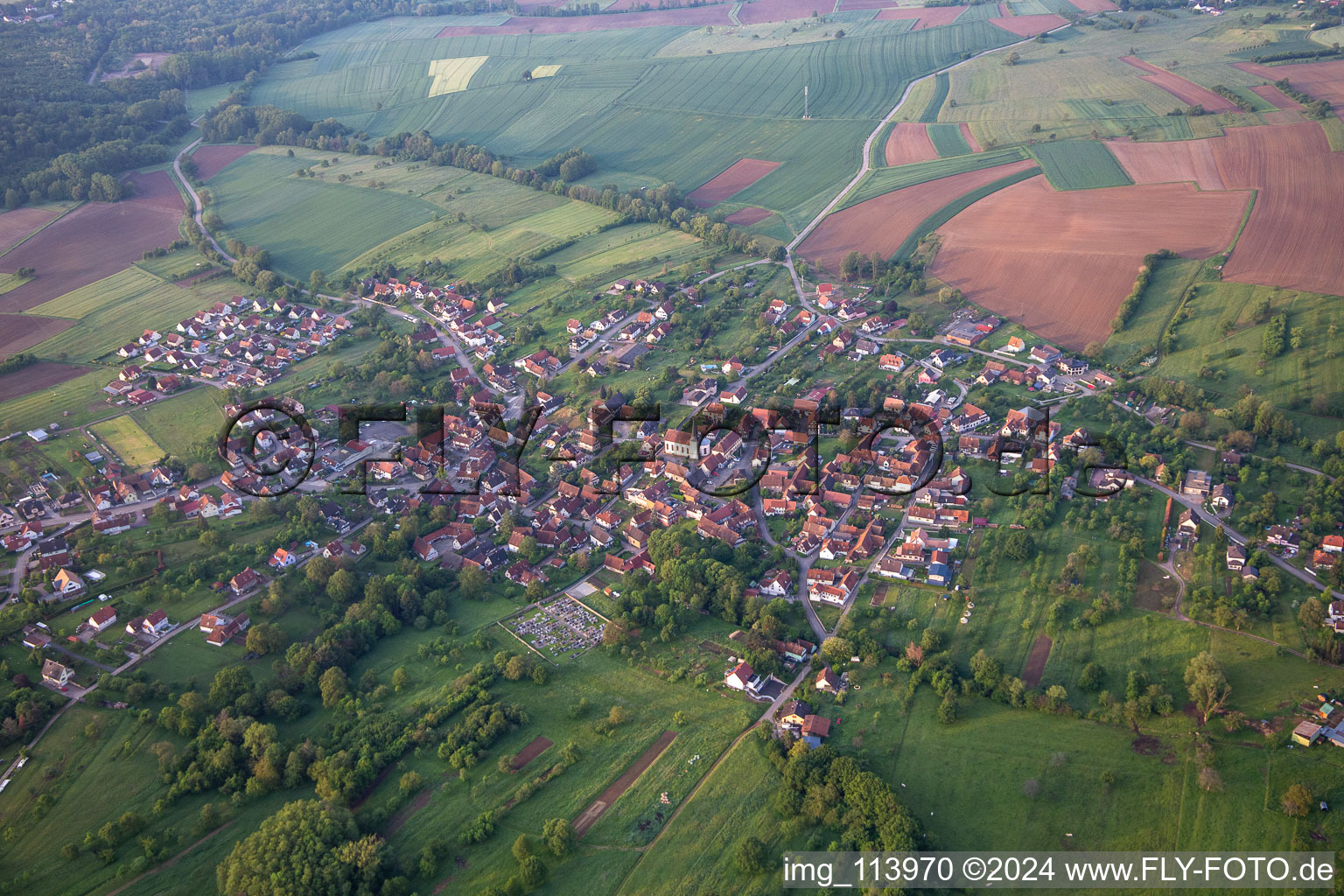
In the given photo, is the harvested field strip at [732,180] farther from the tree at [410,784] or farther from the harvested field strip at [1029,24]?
the tree at [410,784]

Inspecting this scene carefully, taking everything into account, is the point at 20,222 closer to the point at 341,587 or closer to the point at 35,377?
the point at 35,377

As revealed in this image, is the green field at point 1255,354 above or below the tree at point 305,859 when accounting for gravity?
above

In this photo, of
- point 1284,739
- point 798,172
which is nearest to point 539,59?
point 798,172

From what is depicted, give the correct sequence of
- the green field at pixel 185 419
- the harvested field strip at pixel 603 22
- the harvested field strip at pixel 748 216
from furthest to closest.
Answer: the harvested field strip at pixel 603 22
the harvested field strip at pixel 748 216
the green field at pixel 185 419

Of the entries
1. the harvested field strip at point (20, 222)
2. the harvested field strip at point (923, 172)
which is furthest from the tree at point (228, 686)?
the harvested field strip at point (20, 222)

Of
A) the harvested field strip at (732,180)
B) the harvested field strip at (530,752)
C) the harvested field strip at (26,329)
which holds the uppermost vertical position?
the harvested field strip at (732,180)
